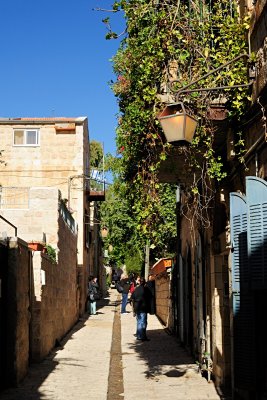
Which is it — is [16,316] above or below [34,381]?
above

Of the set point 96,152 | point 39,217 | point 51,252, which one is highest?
point 96,152

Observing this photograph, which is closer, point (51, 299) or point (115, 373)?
point (115, 373)

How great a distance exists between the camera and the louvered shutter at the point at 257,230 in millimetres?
6301

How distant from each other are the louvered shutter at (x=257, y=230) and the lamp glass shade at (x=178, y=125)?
1189mm

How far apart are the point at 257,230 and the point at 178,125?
169 cm

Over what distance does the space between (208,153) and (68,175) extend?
2107cm

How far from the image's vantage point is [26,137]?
30141mm

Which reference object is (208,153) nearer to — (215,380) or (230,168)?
(230,168)

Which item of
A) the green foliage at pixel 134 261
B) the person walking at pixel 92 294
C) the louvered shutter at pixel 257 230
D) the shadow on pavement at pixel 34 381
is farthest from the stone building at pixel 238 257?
the green foliage at pixel 134 261

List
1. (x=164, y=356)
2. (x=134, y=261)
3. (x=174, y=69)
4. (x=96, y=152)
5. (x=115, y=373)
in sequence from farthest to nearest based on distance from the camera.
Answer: (x=96, y=152) → (x=134, y=261) → (x=164, y=356) → (x=115, y=373) → (x=174, y=69)

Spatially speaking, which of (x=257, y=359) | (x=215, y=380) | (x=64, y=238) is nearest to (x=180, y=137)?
(x=257, y=359)

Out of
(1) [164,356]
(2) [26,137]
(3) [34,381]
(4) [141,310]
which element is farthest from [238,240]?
(2) [26,137]

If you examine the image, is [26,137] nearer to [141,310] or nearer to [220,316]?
[141,310]

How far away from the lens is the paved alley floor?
9461mm
